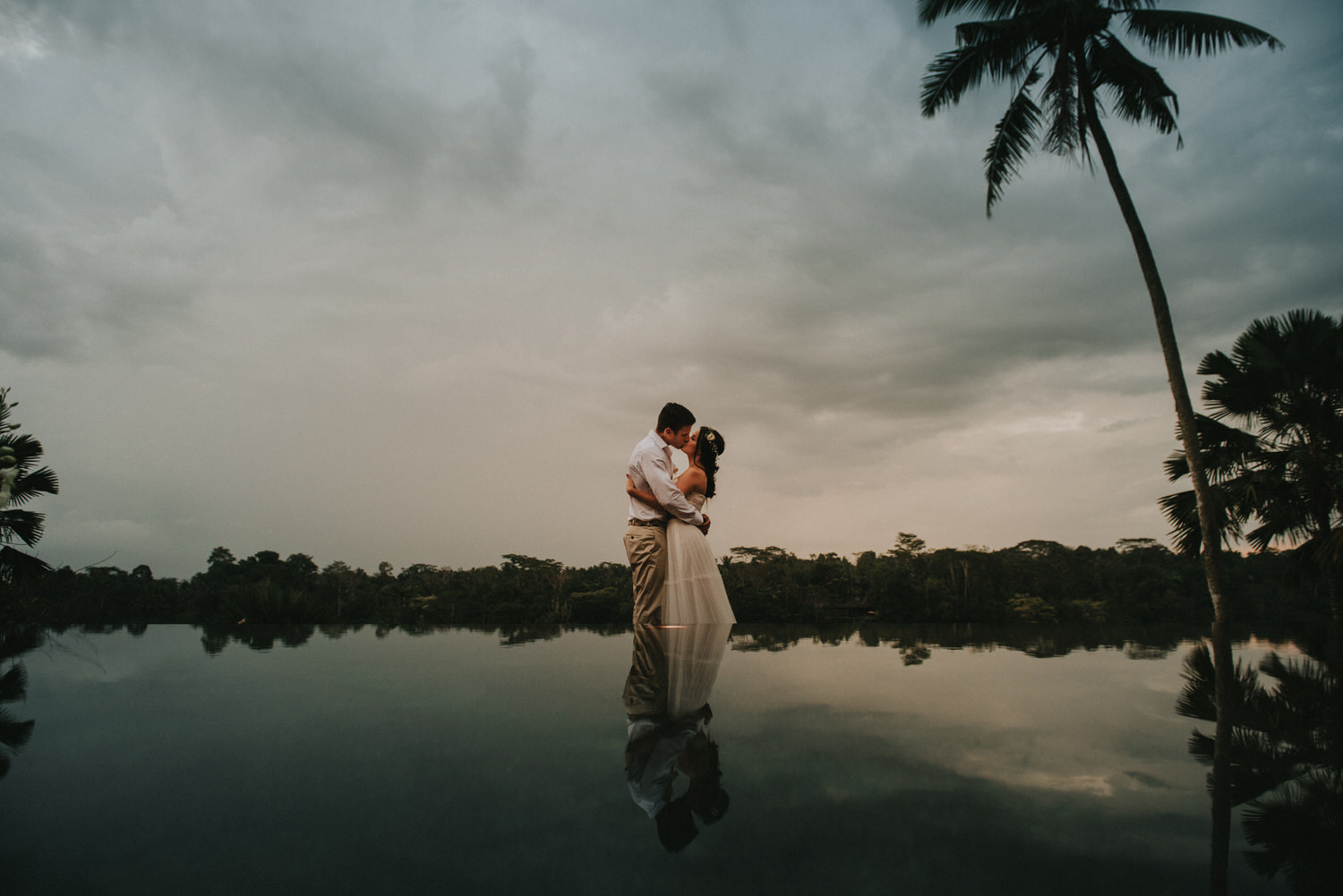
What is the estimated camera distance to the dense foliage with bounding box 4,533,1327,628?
263 inches

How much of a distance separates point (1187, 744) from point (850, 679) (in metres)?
1.17

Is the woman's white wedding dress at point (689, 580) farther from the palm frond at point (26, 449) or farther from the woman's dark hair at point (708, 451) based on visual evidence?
the palm frond at point (26, 449)

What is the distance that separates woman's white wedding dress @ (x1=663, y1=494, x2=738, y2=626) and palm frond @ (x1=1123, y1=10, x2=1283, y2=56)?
10791 millimetres

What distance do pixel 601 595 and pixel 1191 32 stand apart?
39.4ft

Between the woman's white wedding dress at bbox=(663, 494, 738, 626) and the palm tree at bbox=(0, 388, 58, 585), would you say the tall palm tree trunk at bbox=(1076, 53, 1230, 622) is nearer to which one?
the woman's white wedding dress at bbox=(663, 494, 738, 626)

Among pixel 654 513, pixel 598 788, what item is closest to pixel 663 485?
pixel 654 513

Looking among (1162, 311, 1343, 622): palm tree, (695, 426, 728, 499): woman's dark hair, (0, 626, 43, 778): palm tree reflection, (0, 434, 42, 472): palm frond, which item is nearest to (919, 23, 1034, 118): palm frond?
(1162, 311, 1343, 622): palm tree

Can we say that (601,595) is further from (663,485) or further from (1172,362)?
(1172,362)

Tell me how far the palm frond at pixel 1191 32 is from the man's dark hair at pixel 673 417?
401 inches

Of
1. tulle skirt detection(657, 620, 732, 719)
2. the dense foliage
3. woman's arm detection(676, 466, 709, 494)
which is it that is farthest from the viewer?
the dense foliage

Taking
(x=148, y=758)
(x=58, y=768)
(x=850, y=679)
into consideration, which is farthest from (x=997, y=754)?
(x=58, y=768)

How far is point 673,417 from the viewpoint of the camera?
503cm

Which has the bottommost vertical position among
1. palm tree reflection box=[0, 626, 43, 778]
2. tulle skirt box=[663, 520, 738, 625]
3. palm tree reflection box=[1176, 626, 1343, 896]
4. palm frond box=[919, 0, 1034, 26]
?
palm tree reflection box=[0, 626, 43, 778]

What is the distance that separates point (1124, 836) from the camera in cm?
91
